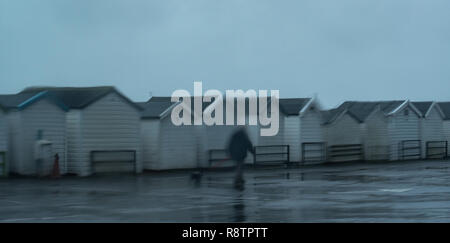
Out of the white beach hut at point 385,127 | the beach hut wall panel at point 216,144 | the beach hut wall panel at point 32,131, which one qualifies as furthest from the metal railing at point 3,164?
the white beach hut at point 385,127

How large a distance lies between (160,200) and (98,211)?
2779mm

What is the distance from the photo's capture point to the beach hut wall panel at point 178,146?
3066cm

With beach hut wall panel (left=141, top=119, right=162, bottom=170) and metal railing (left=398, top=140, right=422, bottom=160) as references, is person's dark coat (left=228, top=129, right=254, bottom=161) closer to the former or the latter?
Answer: beach hut wall panel (left=141, top=119, right=162, bottom=170)

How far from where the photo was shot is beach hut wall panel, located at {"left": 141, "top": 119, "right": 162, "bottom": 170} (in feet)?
100

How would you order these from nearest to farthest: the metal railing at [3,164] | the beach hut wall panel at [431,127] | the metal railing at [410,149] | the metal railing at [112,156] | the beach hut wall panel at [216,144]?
the metal railing at [3,164], the metal railing at [112,156], the beach hut wall panel at [216,144], the metal railing at [410,149], the beach hut wall panel at [431,127]

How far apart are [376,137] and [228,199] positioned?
2403cm

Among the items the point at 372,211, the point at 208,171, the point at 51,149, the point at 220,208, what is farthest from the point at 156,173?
the point at 372,211

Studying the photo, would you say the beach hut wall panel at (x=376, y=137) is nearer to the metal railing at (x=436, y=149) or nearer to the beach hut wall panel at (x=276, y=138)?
the metal railing at (x=436, y=149)

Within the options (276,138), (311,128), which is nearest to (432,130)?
(311,128)

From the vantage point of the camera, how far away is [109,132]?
93.2ft

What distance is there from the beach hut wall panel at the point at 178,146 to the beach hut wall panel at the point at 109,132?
59.3 inches

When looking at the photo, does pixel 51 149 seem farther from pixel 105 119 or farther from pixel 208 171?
pixel 208 171
